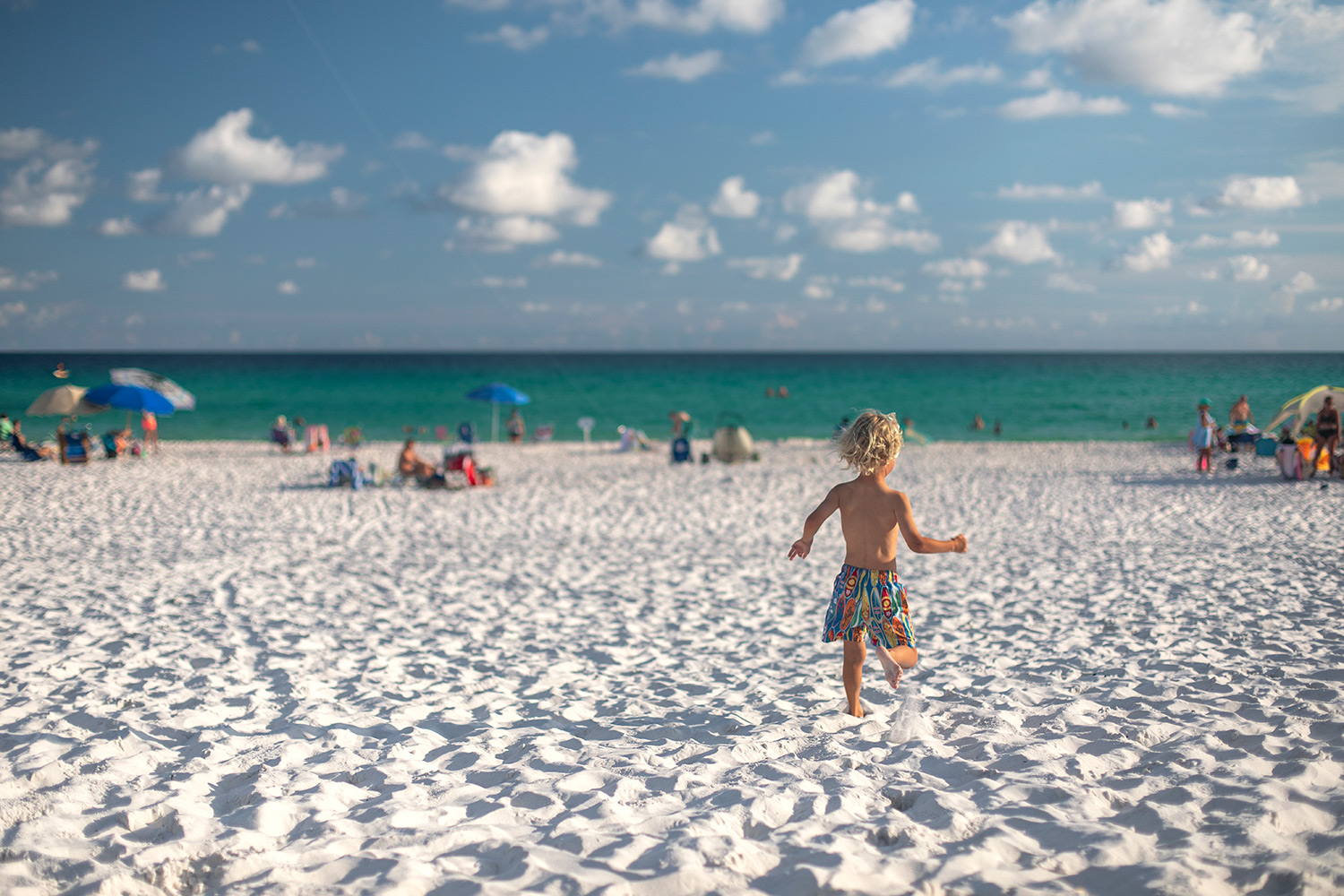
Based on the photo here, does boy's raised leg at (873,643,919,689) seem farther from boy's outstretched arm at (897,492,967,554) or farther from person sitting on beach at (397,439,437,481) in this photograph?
person sitting on beach at (397,439,437,481)

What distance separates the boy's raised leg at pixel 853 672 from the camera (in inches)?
144

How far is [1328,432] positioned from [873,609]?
12.9m

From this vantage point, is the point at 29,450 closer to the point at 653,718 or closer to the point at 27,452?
the point at 27,452

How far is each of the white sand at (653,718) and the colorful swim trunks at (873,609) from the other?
479 millimetres

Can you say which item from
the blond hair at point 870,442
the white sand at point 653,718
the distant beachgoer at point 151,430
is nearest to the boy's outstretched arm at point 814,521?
the blond hair at point 870,442

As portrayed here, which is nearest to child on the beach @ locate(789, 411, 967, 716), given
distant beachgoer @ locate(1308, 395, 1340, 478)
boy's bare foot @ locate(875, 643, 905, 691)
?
boy's bare foot @ locate(875, 643, 905, 691)

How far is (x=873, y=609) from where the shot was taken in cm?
358

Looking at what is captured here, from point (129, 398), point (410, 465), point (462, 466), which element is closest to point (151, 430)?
point (129, 398)

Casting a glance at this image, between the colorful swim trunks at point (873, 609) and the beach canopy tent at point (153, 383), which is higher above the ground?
the beach canopy tent at point (153, 383)

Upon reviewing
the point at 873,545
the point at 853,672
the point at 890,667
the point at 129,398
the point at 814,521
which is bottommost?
the point at 853,672

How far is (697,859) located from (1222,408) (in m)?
45.8

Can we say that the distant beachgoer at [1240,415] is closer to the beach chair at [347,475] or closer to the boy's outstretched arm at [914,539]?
the boy's outstretched arm at [914,539]

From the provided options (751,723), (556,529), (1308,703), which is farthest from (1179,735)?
(556,529)

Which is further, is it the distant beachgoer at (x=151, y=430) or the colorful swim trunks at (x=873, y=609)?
the distant beachgoer at (x=151, y=430)
